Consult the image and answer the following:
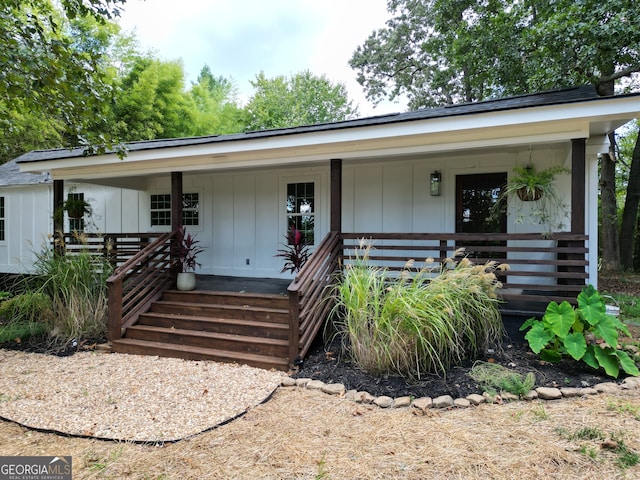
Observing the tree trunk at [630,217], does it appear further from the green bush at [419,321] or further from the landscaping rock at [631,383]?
the green bush at [419,321]

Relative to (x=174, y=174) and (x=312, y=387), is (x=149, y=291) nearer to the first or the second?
(x=174, y=174)

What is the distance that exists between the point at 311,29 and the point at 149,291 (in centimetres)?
2237

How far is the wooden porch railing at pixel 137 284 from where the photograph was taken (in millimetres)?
5094

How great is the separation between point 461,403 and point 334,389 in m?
1.09

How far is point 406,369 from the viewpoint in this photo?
11.8 ft

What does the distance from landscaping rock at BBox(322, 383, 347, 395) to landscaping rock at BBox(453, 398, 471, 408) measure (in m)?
0.96

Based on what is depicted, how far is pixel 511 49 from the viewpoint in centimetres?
973

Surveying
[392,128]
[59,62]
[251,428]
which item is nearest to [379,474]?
[251,428]

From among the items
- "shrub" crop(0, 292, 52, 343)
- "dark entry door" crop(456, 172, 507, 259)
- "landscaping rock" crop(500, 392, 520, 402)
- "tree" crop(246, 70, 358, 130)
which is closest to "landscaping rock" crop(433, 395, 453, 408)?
"landscaping rock" crop(500, 392, 520, 402)

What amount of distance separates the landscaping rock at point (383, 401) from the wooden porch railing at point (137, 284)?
373cm

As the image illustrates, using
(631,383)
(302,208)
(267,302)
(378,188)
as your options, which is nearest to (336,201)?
(267,302)

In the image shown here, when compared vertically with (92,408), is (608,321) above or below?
above

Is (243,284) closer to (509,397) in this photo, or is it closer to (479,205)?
(479,205)

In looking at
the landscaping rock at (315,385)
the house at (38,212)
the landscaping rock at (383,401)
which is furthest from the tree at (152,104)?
the landscaping rock at (383,401)
